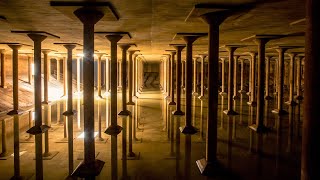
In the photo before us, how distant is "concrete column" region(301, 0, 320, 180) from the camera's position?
4.18m

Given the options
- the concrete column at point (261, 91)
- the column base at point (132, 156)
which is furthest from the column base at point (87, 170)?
the concrete column at point (261, 91)

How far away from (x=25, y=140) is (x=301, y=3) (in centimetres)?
1099

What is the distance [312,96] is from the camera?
14.0 feet

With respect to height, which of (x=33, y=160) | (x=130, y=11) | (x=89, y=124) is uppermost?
(x=130, y=11)

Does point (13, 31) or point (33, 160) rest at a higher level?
point (13, 31)

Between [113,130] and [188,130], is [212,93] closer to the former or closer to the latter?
[188,130]

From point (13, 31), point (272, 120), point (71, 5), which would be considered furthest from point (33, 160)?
point (272, 120)

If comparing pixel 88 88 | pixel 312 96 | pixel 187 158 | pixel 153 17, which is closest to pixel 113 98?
pixel 88 88

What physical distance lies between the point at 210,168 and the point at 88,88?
424 cm

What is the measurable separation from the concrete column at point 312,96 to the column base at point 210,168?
12.2ft

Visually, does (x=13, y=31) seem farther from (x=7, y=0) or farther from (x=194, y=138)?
(x=194, y=138)

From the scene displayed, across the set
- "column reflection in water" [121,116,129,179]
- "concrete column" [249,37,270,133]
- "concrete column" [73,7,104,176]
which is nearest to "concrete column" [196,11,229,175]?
"column reflection in water" [121,116,129,179]

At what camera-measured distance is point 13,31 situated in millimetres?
11680

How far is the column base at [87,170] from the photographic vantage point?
7.55 metres
